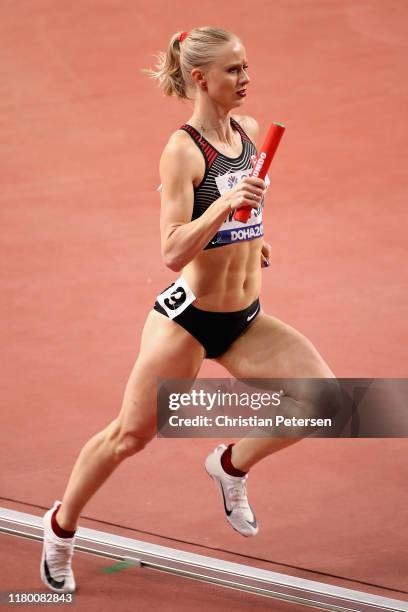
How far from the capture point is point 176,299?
4270mm

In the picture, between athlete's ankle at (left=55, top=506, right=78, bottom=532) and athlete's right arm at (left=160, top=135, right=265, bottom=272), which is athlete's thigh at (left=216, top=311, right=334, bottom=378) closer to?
athlete's right arm at (left=160, top=135, right=265, bottom=272)

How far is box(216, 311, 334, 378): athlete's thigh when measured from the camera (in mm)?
4266

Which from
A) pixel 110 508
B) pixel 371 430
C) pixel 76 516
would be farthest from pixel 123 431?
pixel 371 430

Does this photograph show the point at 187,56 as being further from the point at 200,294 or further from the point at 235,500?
the point at 235,500

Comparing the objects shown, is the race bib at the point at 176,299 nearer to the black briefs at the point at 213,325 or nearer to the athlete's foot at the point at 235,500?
the black briefs at the point at 213,325

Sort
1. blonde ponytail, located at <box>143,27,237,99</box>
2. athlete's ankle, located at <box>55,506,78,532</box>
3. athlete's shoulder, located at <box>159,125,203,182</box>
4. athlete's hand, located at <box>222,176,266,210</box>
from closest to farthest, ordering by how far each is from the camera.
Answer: athlete's hand, located at <box>222,176,266,210</box> < athlete's shoulder, located at <box>159,125,203,182</box> < blonde ponytail, located at <box>143,27,237,99</box> < athlete's ankle, located at <box>55,506,78,532</box>

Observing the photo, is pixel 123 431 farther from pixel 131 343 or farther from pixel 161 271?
pixel 161 271

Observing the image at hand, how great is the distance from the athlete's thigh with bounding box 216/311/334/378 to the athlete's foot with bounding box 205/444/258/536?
0.50m

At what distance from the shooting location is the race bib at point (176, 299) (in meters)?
4.25

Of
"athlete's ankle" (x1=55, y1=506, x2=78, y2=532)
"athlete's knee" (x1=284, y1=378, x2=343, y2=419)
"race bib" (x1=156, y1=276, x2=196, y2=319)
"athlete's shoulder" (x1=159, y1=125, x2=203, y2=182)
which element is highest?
"athlete's shoulder" (x1=159, y1=125, x2=203, y2=182)

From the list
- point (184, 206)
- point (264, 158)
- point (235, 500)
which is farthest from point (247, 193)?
point (235, 500)

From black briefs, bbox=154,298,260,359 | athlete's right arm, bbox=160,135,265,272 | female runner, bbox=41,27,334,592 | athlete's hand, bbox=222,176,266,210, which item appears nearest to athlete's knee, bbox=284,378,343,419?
female runner, bbox=41,27,334,592

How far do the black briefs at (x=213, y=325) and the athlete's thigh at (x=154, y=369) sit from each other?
0.03m

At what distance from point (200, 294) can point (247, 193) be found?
587 mm
